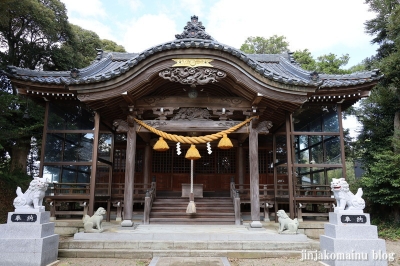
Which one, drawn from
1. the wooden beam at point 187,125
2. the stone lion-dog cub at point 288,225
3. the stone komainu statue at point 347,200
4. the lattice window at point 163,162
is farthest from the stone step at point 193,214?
the stone komainu statue at point 347,200

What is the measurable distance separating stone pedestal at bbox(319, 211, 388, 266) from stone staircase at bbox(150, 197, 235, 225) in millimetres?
4439

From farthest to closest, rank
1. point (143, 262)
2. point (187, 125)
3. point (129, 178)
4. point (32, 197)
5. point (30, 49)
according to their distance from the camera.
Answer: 1. point (30, 49)
2. point (187, 125)
3. point (129, 178)
4. point (143, 262)
5. point (32, 197)

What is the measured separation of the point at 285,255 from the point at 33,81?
31.0 feet

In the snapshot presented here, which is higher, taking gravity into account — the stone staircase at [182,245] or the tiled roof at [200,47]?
the tiled roof at [200,47]

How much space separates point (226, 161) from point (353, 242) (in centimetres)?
815

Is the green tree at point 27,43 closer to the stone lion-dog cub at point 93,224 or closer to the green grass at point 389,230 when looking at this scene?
the stone lion-dog cub at point 93,224

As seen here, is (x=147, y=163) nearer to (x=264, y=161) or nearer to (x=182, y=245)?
(x=264, y=161)

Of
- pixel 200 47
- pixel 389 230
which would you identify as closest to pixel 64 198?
pixel 200 47

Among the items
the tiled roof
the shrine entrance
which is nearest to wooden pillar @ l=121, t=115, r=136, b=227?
the tiled roof

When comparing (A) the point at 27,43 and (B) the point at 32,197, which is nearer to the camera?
(B) the point at 32,197

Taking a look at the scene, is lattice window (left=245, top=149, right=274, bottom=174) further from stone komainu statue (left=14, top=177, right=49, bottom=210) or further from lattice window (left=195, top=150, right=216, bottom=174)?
stone komainu statue (left=14, top=177, right=49, bottom=210)

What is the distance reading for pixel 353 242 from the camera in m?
5.55

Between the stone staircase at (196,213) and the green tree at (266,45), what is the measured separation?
73.2 ft

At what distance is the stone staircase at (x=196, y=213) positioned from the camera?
9.73 m
